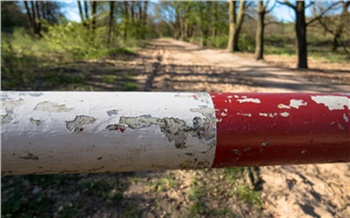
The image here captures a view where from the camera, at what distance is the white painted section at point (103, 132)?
67 centimetres

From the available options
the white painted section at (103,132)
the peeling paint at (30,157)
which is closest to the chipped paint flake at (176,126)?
the white painted section at (103,132)

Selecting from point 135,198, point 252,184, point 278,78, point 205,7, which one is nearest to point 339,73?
point 278,78

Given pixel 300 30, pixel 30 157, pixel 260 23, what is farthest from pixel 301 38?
pixel 30 157

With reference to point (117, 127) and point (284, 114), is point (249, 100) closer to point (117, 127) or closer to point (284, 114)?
point (284, 114)

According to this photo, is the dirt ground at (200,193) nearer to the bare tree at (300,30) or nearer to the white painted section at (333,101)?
the white painted section at (333,101)

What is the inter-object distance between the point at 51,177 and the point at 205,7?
2632cm

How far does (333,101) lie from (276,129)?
207 millimetres

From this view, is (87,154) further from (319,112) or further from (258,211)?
(258,211)

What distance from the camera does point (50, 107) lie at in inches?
27.6

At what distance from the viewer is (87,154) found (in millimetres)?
710

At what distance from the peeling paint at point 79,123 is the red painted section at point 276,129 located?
1.09 ft

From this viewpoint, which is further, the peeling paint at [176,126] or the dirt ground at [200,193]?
the dirt ground at [200,193]

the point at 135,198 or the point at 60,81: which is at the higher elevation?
the point at 60,81

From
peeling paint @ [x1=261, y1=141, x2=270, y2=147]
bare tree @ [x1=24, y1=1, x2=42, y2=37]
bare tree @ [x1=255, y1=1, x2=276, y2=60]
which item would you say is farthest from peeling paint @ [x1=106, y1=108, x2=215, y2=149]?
bare tree @ [x1=24, y1=1, x2=42, y2=37]
